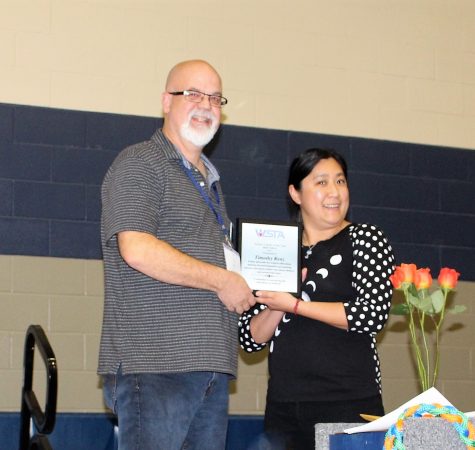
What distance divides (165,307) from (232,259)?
→ 322mm

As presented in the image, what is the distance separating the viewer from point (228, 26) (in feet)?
16.9

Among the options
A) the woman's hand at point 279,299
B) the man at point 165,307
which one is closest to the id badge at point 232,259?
the man at point 165,307

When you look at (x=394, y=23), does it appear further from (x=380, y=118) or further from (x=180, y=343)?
(x=180, y=343)

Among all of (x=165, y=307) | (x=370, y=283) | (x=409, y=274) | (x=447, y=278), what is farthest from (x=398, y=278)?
(x=165, y=307)

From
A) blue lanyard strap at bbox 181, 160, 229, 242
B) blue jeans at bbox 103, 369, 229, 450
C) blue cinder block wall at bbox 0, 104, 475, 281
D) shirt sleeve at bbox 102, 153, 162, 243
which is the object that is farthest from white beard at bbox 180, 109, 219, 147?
blue cinder block wall at bbox 0, 104, 475, 281

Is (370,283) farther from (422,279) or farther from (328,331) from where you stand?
(422,279)

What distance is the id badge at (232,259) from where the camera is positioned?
3.19m

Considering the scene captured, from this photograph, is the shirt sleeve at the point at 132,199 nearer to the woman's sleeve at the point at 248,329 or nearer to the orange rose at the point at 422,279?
the woman's sleeve at the point at 248,329

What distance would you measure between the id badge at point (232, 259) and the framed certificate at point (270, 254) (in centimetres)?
5

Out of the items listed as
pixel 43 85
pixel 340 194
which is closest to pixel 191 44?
pixel 43 85

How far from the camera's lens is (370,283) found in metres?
3.29

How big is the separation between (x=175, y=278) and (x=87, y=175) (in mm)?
1906

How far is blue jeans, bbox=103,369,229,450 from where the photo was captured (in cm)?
290

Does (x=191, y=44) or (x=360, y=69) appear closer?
(x=191, y=44)
